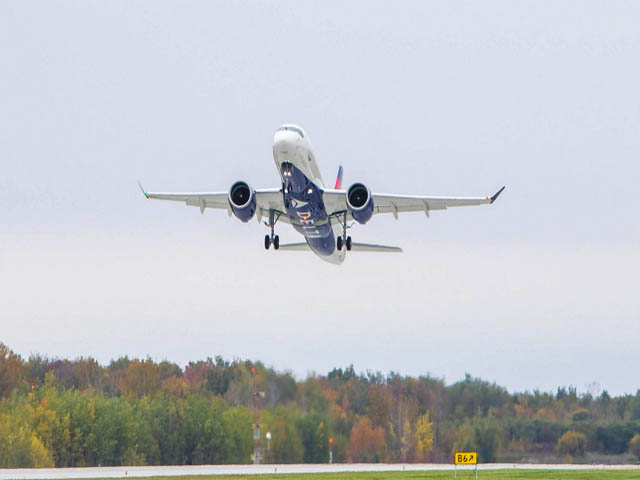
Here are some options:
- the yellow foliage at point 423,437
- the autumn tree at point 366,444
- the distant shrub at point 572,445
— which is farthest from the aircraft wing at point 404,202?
the distant shrub at point 572,445

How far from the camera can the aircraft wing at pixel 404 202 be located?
56.4 meters

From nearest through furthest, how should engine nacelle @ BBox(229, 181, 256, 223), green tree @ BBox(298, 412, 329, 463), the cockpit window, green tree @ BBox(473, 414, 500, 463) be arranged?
the cockpit window < engine nacelle @ BBox(229, 181, 256, 223) < green tree @ BBox(298, 412, 329, 463) < green tree @ BBox(473, 414, 500, 463)

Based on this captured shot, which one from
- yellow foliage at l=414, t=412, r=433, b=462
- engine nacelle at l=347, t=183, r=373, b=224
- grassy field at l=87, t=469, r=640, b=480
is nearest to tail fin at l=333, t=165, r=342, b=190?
engine nacelle at l=347, t=183, r=373, b=224

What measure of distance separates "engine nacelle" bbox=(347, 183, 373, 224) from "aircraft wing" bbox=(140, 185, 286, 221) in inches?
126

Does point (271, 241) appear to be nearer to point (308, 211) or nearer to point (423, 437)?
point (308, 211)

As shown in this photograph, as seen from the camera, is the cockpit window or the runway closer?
the cockpit window

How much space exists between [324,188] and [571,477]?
18.3 meters

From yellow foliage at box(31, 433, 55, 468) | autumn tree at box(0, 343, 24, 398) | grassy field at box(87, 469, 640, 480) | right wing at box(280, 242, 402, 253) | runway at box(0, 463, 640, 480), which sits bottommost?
grassy field at box(87, 469, 640, 480)

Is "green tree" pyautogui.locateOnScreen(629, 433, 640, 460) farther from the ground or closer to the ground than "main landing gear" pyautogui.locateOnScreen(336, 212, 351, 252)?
closer to the ground

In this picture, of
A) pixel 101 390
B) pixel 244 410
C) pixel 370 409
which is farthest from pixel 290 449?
pixel 101 390

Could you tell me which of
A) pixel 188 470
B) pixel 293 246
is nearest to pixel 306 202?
pixel 293 246

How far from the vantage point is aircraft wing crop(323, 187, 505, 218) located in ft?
185

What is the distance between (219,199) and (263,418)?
17.8 meters

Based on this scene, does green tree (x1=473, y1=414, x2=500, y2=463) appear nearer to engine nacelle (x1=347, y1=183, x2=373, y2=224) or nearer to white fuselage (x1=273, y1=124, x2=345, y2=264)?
white fuselage (x1=273, y1=124, x2=345, y2=264)
